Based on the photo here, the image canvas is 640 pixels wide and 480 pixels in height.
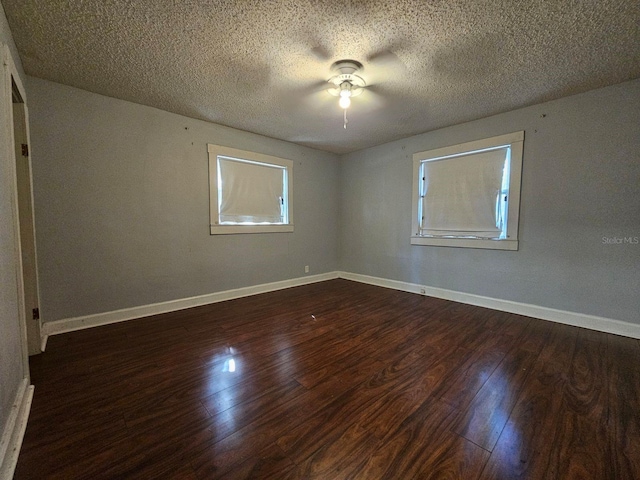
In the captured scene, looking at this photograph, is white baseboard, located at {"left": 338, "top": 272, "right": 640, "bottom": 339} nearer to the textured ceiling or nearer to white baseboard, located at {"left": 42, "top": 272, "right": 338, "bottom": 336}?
white baseboard, located at {"left": 42, "top": 272, "right": 338, "bottom": 336}

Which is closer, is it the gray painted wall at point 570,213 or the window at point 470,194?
the gray painted wall at point 570,213

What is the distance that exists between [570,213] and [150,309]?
512 centimetres

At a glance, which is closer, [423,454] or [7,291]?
[423,454]

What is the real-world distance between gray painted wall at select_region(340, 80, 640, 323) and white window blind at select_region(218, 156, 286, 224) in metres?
2.54

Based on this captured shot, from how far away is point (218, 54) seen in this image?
7.10 ft

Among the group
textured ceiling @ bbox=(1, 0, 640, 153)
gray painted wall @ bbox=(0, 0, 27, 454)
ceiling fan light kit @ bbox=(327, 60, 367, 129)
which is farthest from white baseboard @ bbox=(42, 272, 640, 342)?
ceiling fan light kit @ bbox=(327, 60, 367, 129)

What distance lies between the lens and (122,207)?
9.74ft

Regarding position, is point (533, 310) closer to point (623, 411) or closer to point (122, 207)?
point (623, 411)

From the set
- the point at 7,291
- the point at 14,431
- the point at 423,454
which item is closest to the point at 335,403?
the point at 423,454

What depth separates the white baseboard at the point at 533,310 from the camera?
2.64 meters

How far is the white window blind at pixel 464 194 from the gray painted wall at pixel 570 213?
262mm

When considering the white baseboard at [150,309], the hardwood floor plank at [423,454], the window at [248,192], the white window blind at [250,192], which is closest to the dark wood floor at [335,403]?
the hardwood floor plank at [423,454]

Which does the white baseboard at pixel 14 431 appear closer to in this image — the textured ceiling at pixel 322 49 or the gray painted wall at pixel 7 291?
the gray painted wall at pixel 7 291

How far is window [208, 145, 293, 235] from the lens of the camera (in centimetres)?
374
